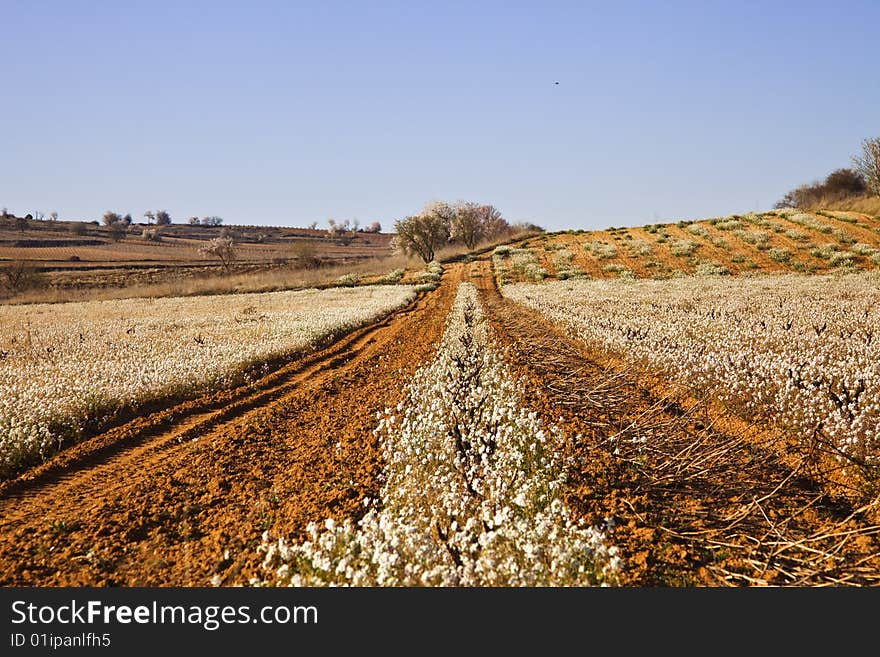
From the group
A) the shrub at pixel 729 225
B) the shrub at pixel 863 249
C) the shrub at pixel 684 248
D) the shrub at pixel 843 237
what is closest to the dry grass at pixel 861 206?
the shrub at pixel 843 237

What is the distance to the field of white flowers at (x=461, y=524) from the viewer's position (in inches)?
144

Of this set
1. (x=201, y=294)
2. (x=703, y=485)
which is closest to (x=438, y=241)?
(x=201, y=294)

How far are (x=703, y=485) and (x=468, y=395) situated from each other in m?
3.73

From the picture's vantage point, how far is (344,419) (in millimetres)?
8688

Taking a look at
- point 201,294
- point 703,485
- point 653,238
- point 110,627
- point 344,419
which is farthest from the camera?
point 653,238

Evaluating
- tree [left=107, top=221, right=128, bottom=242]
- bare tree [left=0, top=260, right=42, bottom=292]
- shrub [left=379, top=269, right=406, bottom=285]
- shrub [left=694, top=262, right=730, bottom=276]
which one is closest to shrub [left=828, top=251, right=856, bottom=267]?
shrub [left=694, top=262, right=730, bottom=276]

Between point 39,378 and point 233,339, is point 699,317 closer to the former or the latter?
point 233,339

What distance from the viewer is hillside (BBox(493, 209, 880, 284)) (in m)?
38.4

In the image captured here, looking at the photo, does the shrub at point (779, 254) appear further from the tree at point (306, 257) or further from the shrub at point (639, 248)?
the tree at point (306, 257)

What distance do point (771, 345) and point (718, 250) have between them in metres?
39.2

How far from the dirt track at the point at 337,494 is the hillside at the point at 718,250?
35923mm

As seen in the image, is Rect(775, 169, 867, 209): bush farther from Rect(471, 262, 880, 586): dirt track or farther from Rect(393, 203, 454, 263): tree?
Rect(471, 262, 880, 586): dirt track

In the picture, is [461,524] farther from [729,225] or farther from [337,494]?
[729,225]

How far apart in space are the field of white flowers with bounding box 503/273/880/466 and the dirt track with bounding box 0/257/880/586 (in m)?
0.95
